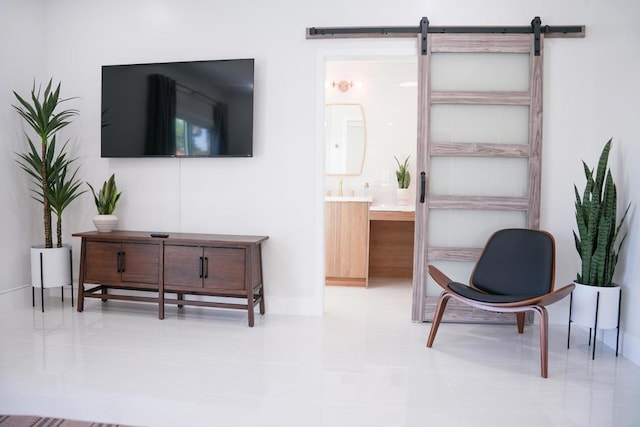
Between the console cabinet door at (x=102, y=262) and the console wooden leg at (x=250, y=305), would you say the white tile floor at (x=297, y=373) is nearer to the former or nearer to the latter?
the console wooden leg at (x=250, y=305)

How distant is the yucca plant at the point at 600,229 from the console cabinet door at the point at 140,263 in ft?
10.5

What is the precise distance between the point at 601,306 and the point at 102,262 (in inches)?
148

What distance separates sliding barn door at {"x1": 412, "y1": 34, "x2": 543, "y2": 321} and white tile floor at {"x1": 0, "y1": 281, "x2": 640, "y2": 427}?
0.69 meters

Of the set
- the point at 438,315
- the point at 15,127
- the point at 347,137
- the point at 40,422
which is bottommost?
the point at 40,422

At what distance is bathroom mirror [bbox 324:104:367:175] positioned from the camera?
17.2ft

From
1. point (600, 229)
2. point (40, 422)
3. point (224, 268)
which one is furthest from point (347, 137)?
point (40, 422)

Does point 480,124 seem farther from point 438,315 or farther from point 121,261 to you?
point 121,261

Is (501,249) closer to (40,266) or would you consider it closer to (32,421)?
(32,421)

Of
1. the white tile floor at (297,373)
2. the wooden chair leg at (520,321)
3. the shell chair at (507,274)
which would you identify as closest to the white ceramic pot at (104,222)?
the white tile floor at (297,373)

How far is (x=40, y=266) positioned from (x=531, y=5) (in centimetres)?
457

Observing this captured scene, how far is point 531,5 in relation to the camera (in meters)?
3.39

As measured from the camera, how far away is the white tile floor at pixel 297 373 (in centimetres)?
208

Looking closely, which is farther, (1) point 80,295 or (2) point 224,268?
(1) point 80,295

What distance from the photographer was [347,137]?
207 inches
